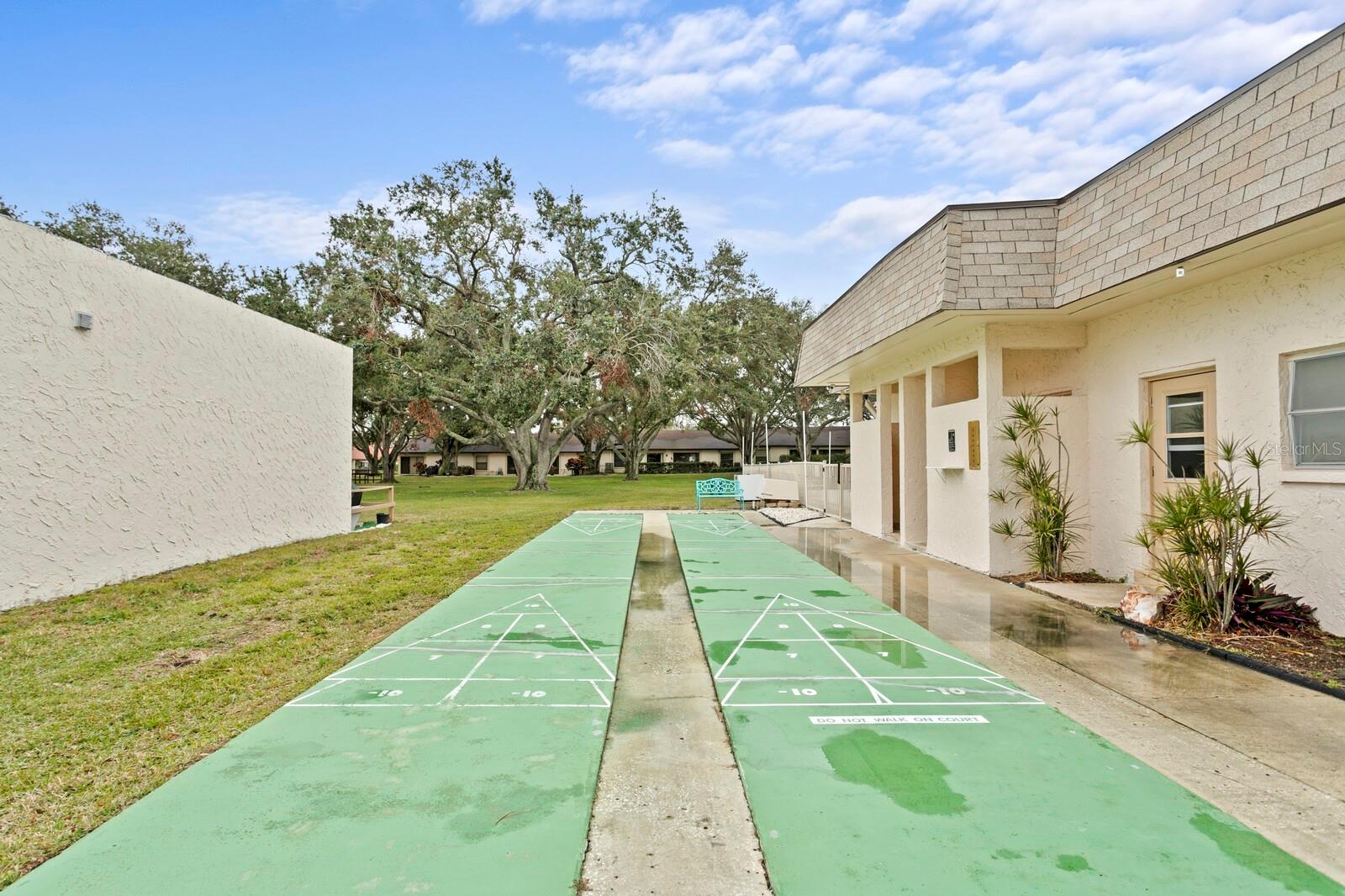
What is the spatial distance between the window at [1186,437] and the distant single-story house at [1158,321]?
0.02 meters

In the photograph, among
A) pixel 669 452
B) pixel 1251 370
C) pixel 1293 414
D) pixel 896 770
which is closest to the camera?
pixel 896 770

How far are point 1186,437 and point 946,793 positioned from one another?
17.8 feet

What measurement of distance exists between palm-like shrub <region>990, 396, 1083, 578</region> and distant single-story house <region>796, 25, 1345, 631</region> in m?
0.14

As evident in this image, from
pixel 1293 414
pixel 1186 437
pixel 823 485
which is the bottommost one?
pixel 823 485

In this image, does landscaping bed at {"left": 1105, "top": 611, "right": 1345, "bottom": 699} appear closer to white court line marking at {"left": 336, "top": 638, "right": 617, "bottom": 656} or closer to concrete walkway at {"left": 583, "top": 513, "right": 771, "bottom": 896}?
concrete walkway at {"left": 583, "top": 513, "right": 771, "bottom": 896}

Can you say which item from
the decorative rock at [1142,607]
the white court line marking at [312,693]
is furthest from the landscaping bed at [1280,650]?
the white court line marking at [312,693]

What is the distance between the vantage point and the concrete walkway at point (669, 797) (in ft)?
7.00

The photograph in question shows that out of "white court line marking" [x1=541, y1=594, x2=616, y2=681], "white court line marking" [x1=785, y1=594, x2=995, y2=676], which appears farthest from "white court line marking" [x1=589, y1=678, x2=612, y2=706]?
"white court line marking" [x1=785, y1=594, x2=995, y2=676]

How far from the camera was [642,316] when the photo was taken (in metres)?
22.2

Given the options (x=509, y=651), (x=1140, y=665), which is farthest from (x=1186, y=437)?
(x=509, y=651)

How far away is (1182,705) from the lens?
12.0 feet

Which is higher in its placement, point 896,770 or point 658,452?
point 658,452

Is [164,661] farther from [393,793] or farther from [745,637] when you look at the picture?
[745,637]

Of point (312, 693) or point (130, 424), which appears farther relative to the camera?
point (130, 424)
